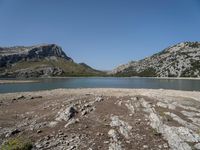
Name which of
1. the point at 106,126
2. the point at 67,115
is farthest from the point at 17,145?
the point at 67,115

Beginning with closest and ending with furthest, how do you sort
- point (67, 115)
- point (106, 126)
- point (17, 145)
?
point (17, 145), point (106, 126), point (67, 115)

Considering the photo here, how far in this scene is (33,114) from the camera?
114 feet

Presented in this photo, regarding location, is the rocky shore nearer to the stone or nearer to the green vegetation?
the stone

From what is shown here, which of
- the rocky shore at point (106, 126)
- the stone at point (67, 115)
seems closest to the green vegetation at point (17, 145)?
the rocky shore at point (106, 126)

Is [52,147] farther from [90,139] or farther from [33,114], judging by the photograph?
[33,114]

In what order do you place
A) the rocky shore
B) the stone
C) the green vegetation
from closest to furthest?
the green vegetation
the rocky shore
the stone

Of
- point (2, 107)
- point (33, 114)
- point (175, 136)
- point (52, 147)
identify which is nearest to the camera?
point (52, 147)

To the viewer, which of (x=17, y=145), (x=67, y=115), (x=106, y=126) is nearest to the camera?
(x=17, y=145)

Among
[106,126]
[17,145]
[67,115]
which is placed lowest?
[17,145]

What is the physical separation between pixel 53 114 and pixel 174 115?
49.4 feet

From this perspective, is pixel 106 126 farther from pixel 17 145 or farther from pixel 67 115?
pixel 17 145

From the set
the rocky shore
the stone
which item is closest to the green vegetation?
the rocky shore

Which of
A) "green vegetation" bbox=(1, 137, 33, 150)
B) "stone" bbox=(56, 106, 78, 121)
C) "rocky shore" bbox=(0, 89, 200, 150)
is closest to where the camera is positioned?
"green vegetation" bbox=(1, 137, 33, 150)

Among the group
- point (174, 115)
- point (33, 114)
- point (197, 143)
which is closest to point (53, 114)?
point (33, 114)
